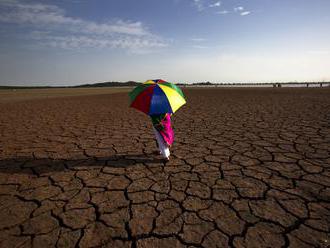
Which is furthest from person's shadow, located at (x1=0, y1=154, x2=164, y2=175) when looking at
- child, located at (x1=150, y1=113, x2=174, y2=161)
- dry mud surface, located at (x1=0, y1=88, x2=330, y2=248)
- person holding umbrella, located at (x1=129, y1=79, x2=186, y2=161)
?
person holding umbrella, located at (x1=129, y1=79, x2=186, y2=161)

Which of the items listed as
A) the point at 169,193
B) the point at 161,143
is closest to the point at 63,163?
the point at 161,143

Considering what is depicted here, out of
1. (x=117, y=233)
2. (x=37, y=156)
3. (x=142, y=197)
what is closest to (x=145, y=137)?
(x=37, y=156)

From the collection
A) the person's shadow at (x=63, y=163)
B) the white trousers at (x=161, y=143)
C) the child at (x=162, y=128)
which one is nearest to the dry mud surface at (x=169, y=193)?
the person's shadow at (x=63, y=163)

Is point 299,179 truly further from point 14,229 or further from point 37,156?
point 37,156

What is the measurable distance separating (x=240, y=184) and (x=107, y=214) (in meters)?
1.64

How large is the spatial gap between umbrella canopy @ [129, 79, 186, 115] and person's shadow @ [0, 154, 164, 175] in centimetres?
113

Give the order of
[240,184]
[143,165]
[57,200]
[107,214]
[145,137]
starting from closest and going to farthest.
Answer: [107,214], [57,200], [240,184], [143,165], [145,137]

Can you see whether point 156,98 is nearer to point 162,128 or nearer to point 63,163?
point 162,128

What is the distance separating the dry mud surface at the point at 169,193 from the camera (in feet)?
5.86

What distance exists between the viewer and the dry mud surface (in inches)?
70.3

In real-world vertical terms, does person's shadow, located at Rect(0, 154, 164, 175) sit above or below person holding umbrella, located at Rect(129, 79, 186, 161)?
below

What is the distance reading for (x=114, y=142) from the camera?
4.52m

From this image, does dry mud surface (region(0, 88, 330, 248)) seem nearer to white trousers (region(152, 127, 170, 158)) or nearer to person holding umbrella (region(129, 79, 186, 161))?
white trousers (region(152, 127, 170, 158))

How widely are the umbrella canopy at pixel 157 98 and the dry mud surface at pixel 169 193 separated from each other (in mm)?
976
